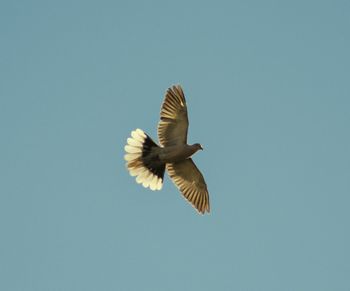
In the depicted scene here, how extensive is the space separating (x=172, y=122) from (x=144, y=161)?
1196mm

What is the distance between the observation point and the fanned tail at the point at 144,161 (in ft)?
97.3

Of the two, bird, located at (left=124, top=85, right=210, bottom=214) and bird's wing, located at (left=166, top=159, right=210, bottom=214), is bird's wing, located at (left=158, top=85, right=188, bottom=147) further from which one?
bird's wing, located at (left=166, top=159, right=210, bottom=214)

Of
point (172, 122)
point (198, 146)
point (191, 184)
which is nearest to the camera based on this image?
point (198, 146)

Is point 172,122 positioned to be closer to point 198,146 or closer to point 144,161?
point 198,146

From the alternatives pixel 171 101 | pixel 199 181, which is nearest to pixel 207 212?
pixel 199 181

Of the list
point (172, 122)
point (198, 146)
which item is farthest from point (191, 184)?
point (172, 122)

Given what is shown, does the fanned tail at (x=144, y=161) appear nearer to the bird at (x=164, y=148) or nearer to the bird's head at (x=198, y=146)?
the bird at (x=164, y=148)

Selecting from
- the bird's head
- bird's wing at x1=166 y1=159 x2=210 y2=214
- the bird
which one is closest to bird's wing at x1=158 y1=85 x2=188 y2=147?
the bird

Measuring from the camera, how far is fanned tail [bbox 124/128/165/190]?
2967 centimetres

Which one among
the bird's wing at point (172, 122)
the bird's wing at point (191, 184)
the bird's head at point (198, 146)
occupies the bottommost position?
the bird's wing at point (191, 184)

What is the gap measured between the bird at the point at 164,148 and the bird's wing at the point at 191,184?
0.28 ft

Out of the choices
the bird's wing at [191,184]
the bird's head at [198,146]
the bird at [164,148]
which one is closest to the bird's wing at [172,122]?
the bird at [164,148]

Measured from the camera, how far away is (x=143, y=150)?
97.7 feet

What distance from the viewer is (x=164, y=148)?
1167 inches
